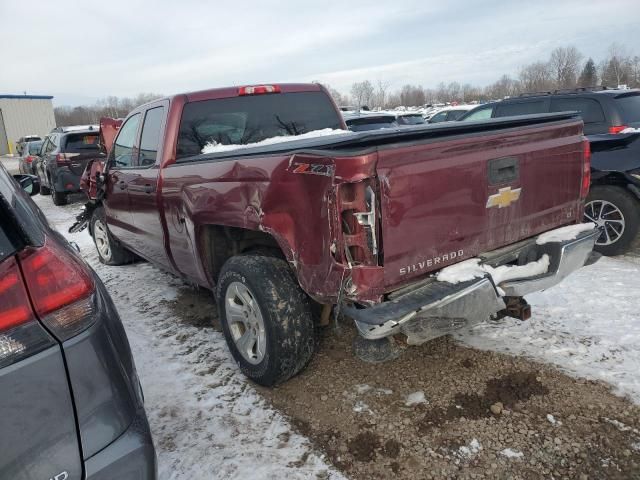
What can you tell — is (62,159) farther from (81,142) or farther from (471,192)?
(471,192)

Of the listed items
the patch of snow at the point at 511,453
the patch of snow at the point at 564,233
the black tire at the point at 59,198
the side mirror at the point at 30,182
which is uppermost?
the side mirror at the point at 30,182

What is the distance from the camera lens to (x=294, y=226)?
8.61 feet

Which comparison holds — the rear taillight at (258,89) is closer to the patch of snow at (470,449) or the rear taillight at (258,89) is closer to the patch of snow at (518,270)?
the patch of snow at (518,270)

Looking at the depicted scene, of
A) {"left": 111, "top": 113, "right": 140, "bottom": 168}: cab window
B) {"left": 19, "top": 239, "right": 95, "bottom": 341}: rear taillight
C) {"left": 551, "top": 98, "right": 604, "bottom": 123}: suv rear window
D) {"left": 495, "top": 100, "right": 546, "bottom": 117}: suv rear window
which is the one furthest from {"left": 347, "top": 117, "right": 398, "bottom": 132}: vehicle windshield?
{"left": 19, "top": 239, "right": 95, "bottom": 341}: rear taillight

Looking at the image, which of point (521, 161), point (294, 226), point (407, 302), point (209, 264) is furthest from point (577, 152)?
point (209, 264)

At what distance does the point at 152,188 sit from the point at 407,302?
2.57 meters

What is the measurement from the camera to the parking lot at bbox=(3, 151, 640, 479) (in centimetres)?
251

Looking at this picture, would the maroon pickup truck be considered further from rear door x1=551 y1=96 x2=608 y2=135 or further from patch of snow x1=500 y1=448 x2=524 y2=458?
rear door x1=551 y1=96 x2=608 y2=135

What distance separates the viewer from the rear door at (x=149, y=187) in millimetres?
4133

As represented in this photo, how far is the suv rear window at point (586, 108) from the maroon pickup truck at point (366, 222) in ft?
11.3

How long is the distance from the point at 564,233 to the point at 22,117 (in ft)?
173

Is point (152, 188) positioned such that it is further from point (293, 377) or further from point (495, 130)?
point (495, 130)

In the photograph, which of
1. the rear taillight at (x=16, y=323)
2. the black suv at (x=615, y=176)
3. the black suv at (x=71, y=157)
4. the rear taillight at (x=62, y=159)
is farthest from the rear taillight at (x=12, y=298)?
the rear taillight at (x=62, y=159)

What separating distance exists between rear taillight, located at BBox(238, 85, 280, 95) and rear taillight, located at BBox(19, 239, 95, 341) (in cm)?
302
